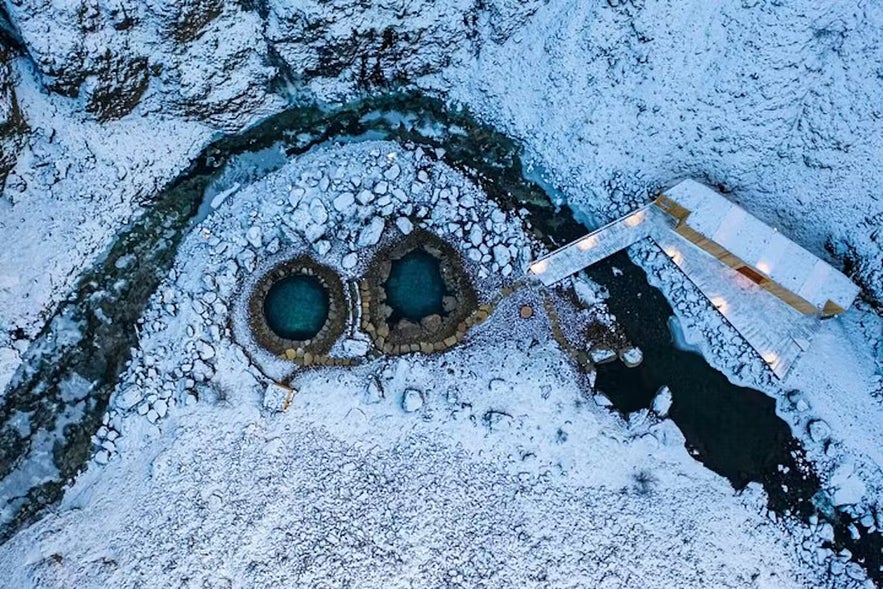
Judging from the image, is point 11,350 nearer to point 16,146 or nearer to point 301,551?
point 16,146

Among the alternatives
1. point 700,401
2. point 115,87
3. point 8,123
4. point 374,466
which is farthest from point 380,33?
point 700,401

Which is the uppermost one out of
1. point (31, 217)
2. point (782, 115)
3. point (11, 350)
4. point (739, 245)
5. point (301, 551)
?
point (782, 115)

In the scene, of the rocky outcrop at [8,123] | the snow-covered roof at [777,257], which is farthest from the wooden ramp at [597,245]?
the rocky outcrop at [8,123]

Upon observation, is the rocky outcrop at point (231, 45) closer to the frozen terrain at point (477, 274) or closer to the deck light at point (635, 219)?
the frozen terrain at point (477, 274)

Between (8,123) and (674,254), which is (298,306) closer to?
(8,123)

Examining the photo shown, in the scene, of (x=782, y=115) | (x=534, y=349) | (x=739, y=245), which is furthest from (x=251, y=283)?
(x=782, y=115)

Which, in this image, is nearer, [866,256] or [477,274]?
[866,256]

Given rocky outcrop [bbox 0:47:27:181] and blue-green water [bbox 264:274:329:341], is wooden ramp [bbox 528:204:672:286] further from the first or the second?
rocky outcrop [bbox 0:47:27:181]
